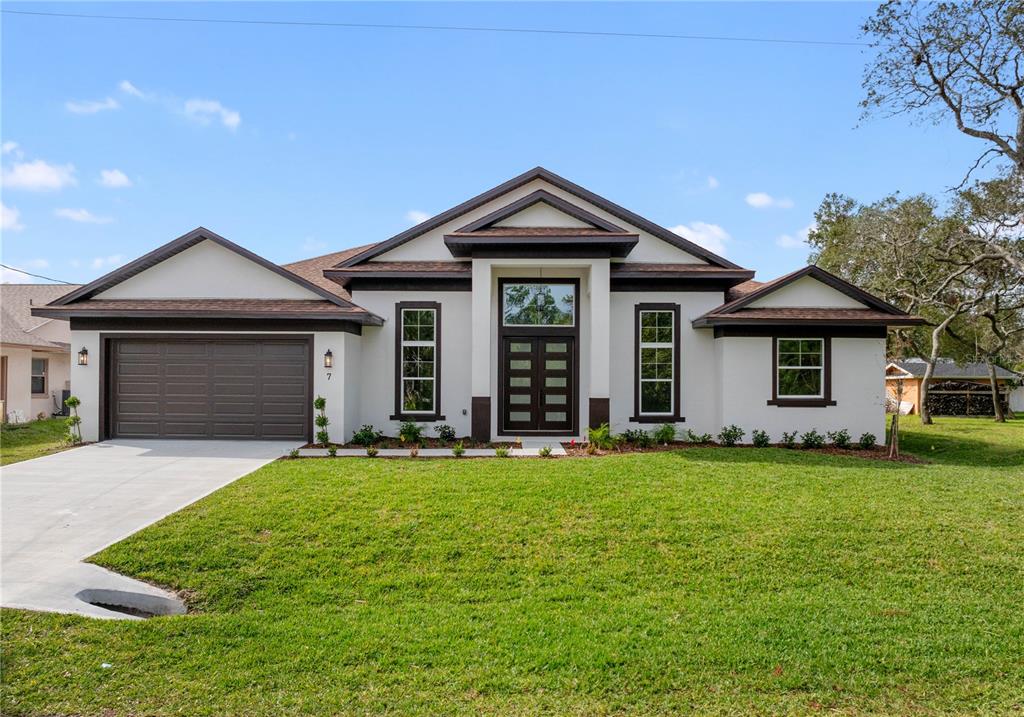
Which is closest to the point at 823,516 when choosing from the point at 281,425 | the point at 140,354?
the point at 281,425

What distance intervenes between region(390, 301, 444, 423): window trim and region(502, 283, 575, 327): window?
1.69m

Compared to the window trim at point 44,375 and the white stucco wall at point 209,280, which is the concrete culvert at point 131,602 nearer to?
the white stucco wall at point 209,280

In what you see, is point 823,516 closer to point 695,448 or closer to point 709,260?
point 695,448

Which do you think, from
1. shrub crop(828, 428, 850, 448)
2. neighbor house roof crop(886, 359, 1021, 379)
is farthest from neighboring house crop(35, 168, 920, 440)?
neighbor house roof crop(886, 359, 1021, 379)

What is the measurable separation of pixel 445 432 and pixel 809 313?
349 inches

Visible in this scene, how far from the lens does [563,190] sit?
14.4 meters

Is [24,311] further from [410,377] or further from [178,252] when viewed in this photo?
[410,377]

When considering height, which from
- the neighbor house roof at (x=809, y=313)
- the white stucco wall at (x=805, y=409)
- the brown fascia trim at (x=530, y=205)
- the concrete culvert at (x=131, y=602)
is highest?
the brown fascia trim at (x=530, y=205)

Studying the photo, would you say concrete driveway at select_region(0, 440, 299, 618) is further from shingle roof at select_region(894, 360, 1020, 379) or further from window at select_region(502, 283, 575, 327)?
shingle roof at select_region(894, 360, 1020, 379)

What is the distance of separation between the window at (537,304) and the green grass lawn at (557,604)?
5.67m

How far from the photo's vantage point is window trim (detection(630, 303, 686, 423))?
13.6 meters

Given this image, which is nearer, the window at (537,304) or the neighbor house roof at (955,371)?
the window at (537,304)

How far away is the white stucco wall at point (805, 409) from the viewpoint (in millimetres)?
13164

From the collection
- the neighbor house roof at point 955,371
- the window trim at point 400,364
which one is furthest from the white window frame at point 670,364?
the neighbor house roof at point 955,371
